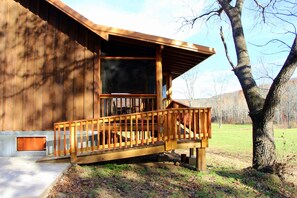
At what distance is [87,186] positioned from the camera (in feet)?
19.9

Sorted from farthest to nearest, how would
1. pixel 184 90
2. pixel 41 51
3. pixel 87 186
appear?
pixel 184 90
pixel 41 51
pixel 87 186

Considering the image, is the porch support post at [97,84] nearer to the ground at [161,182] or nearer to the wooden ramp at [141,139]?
the wooden ramp at [141,139]

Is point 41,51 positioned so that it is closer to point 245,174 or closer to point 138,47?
point 138,47

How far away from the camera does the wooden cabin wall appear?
871 centimetres

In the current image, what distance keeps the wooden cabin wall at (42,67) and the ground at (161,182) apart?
85.5 inches

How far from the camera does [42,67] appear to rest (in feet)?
28.9

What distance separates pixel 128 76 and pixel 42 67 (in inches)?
130

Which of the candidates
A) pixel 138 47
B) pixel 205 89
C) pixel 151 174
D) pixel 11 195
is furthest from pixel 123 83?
pixel 205 89

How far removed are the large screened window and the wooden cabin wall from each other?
939mm

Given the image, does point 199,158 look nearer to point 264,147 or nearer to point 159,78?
point 264,147

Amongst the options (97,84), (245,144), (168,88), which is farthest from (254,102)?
(245,144)

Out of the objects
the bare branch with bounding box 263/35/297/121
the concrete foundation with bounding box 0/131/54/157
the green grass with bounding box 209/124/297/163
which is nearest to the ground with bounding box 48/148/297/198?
the concrete foundation with bounding box 0/131/54/157

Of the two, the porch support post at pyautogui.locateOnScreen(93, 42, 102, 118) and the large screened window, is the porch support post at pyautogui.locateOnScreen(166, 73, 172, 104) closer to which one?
the large screened window

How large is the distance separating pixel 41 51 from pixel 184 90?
47411mm
